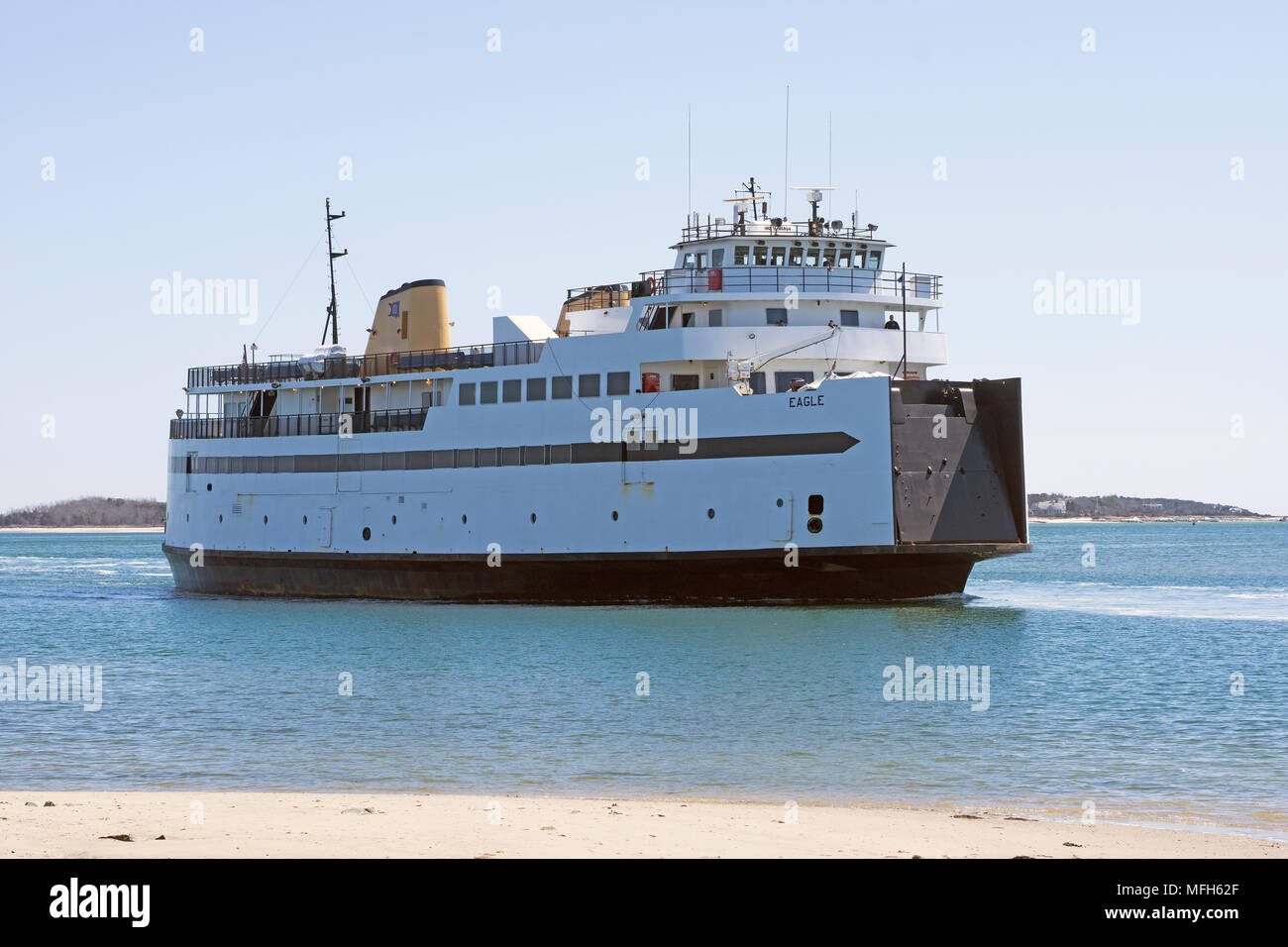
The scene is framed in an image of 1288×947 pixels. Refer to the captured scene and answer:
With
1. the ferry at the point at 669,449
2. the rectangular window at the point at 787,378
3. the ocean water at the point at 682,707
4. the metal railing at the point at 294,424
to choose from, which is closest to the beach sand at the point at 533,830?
the ocean water at the point at 682,707

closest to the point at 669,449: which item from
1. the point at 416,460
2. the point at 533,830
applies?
the point at 416,460

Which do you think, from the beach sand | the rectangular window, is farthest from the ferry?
the beach sand

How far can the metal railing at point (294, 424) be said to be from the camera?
43344mm

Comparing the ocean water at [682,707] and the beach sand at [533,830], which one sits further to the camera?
the ocean water at [682,707]

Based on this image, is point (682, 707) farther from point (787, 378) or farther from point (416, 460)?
point (416, 460)

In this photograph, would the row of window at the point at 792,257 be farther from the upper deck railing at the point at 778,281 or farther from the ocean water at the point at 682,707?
the ocean water at the point at 682,707

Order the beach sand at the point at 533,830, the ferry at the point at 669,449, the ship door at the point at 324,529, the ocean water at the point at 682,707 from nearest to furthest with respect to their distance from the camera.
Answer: the beach sand at the point at 533,830, the ocean water at the point at 682,707, the ferry at the point at 669,449, the ship door at the point at 324,529

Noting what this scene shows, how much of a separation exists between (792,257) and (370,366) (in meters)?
14.4

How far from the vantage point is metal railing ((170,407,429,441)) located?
43.3 m

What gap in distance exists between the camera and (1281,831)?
1258 cm

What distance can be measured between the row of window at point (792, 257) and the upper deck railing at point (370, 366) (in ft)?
17.3

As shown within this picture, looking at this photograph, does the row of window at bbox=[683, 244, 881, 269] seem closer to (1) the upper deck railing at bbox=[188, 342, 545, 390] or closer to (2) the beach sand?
(1) the upper deck railing at bbox=[188, 342, 545, 390]
